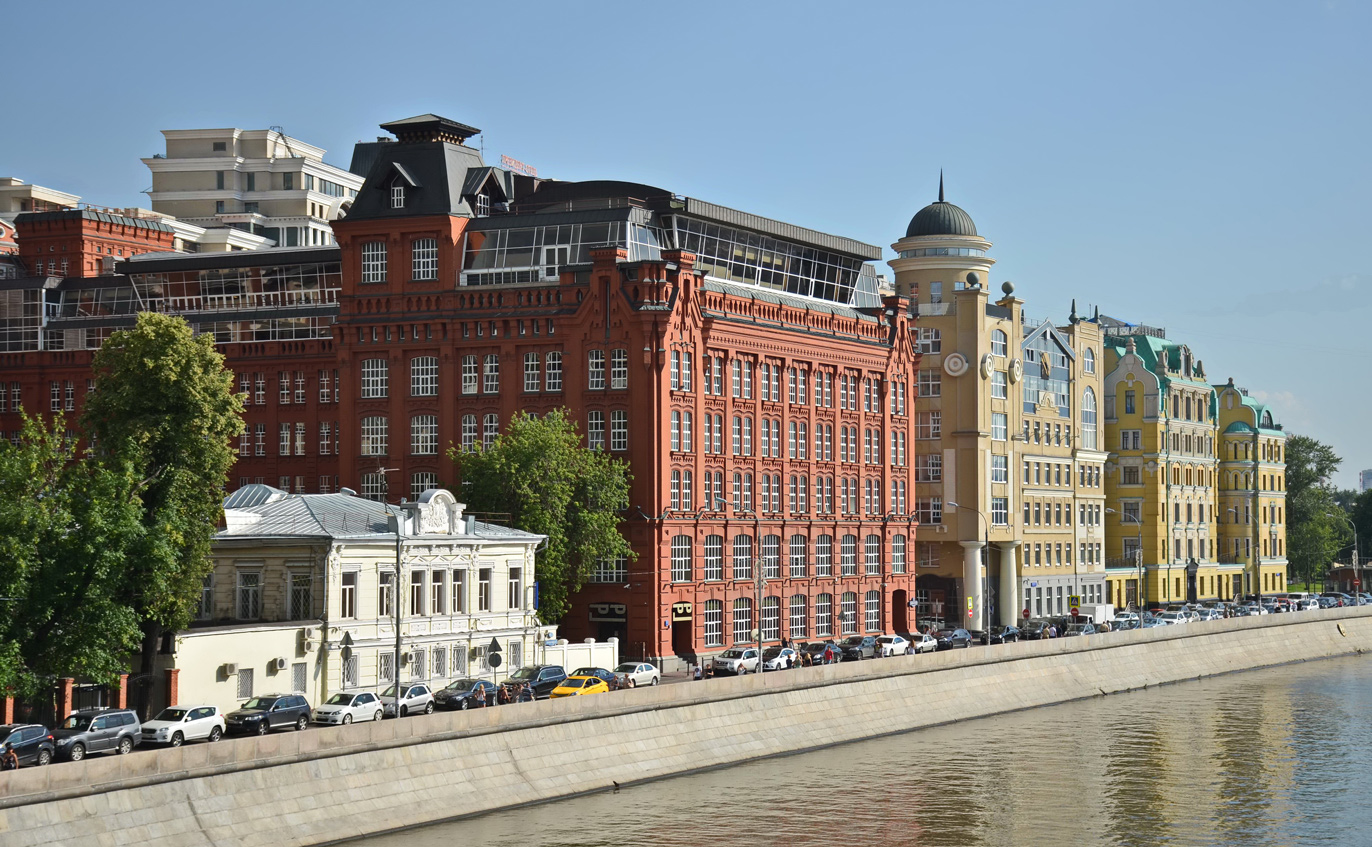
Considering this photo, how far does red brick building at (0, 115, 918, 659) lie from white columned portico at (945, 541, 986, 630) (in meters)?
12.8

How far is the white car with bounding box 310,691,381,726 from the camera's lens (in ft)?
231

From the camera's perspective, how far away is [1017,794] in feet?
226

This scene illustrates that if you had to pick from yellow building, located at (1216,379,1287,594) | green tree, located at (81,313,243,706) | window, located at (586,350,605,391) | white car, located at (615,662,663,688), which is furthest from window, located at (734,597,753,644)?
yellow building, located at (1216,379,1287,594)

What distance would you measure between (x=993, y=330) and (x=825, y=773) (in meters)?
71.6

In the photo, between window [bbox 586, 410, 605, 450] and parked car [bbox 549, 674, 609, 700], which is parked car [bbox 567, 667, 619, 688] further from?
window [bbox 586, 410, 605, 450]

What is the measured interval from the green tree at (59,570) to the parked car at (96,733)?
2.31 m

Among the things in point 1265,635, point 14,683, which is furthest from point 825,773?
point 1265,635

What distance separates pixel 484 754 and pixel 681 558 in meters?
41.1

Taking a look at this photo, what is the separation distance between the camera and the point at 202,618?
80.2m

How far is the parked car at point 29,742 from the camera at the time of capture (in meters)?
56.5

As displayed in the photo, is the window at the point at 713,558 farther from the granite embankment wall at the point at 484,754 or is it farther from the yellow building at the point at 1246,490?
the yellow building at the point at 1246,490

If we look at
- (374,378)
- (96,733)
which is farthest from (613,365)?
(96,733)

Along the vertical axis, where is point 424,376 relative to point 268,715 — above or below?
above

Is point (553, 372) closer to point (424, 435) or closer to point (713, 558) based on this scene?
point (424, 435)
